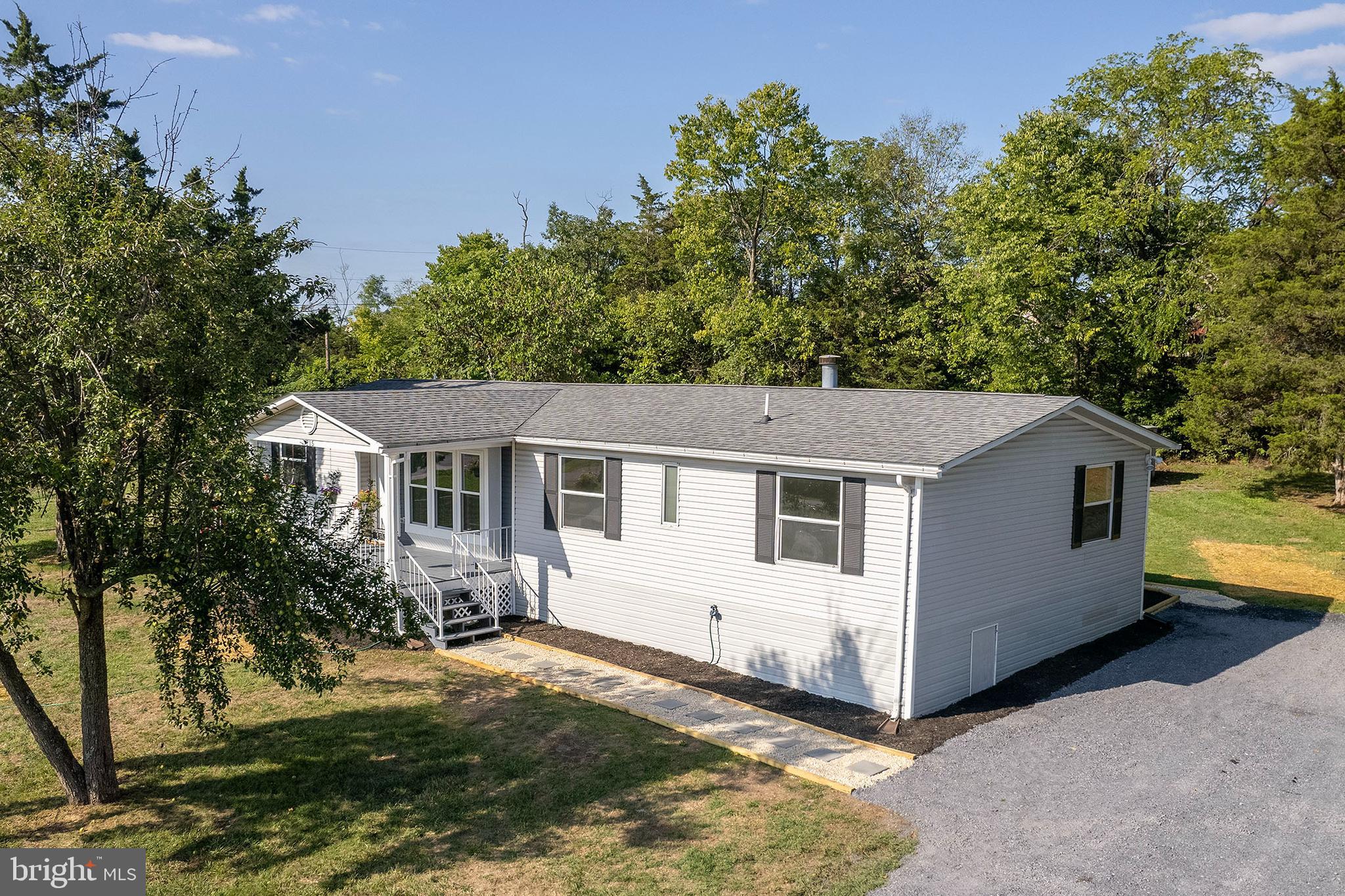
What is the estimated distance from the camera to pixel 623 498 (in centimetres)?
1320

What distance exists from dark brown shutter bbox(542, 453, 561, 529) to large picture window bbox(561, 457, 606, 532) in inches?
3.2

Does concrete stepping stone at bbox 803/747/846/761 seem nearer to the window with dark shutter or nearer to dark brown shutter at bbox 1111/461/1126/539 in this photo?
the window with dark shutter

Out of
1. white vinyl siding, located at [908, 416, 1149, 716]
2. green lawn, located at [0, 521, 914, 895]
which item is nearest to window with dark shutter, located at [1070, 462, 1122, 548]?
white vinyl siding, located at [908, 416, 1149, 716]

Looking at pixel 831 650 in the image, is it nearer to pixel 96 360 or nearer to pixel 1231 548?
pixel 96 360

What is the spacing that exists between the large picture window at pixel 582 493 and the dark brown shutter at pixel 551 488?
0.08 m

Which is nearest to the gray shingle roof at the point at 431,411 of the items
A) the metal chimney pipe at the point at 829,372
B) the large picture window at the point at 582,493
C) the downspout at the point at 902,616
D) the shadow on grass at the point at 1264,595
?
the large picture window at the point at 582,493

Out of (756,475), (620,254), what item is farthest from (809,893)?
(620,254)

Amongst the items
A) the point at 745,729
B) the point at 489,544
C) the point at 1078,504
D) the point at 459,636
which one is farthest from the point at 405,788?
the point at 1078,504

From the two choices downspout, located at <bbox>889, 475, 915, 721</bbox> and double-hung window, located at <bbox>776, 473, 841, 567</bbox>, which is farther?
double-hung window, located at <bbox>776, 473, 841, 567</bbox>

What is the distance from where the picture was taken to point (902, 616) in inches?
404

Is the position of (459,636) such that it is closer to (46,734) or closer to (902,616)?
(46,734)

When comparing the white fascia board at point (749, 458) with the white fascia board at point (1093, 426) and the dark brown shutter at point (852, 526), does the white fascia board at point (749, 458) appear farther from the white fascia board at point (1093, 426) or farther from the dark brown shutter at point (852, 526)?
the white fascia board at point (1093, 426)

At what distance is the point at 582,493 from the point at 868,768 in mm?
6628

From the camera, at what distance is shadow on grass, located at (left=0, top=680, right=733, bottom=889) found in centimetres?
730
